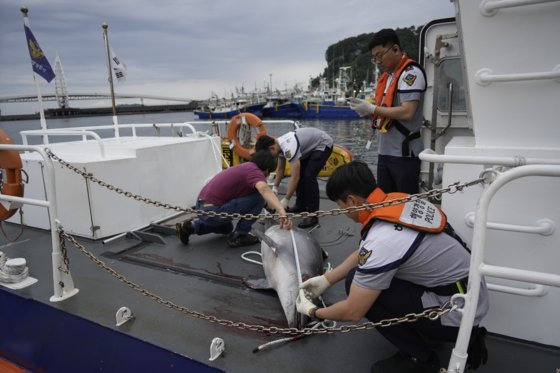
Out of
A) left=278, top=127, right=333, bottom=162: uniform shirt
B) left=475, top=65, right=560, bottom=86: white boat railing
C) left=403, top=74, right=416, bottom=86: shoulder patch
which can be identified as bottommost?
left=278, top=127, right=333, bottom=162: uniform shirt

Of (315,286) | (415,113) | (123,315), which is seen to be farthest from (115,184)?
(415,113)

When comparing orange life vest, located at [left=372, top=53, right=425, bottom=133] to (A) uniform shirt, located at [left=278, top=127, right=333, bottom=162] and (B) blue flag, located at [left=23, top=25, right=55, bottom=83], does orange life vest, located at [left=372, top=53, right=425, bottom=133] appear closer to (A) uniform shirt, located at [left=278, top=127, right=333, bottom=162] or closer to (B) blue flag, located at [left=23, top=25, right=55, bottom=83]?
(A) uniform shirt, located at [left=278, top=127, right=333, bottom=162]

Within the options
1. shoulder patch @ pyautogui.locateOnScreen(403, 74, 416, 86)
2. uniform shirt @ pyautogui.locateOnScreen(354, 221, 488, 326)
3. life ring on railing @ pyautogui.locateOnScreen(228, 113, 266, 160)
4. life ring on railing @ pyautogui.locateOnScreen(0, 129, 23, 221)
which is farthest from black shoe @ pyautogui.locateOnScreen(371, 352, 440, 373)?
life ring on railing @ pyautogui.locateOnScreen(228, 113, 266, 160)

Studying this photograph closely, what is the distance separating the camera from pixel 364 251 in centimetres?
180

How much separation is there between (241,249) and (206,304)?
121 centimetres

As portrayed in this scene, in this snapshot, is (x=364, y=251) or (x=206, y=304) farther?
(x=206, y=304)

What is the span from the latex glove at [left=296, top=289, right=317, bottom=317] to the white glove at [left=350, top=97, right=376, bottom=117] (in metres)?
1.76

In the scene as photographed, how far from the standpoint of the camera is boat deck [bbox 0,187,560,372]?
216 cm

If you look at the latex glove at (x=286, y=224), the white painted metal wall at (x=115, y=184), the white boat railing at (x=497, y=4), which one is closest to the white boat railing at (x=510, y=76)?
the white boat railing at (x=497, y=4)

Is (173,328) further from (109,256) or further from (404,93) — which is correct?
(404,93)

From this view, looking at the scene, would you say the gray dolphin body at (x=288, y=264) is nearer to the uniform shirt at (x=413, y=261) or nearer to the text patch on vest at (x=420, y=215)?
the uniform shirt at (x=413, y=261)

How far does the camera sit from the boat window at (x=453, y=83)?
159 inches

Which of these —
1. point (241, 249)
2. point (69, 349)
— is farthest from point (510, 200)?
point (69, 349)

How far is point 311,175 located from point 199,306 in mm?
2490
